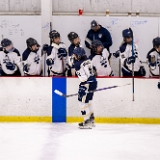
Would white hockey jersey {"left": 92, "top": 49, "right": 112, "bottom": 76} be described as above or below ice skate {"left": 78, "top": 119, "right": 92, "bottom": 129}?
above

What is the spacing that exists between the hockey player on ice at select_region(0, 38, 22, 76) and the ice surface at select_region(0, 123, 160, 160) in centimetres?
86

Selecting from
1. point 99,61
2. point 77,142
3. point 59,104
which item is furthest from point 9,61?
point 77,142

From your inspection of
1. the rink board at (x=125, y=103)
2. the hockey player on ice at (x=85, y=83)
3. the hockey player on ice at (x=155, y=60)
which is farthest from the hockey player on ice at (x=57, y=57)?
the hockey player on ice at (x=155, y=60)

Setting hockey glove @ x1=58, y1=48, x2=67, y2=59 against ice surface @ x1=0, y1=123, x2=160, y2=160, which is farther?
hockey glove @ x1=58, y1=48, x2=67, y2=59

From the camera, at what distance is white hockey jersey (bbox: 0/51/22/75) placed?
6.69 metres

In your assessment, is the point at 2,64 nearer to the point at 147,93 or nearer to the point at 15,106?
the point at 15,106

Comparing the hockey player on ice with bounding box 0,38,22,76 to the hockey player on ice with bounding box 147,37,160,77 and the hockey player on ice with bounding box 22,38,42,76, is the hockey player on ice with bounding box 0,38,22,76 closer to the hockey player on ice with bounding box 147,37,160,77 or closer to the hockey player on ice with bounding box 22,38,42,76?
the hockey player on ice with bounding box 22,38,42,76

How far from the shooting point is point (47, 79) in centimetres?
637

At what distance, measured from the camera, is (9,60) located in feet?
22.0

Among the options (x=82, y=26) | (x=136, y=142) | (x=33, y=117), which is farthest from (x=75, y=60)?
(x=82, y=26)

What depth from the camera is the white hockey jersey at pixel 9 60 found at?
669 cm

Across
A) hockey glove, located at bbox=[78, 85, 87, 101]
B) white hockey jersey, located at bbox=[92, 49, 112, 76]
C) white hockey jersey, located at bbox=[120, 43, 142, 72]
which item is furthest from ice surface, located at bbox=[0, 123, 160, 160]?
white hockey jersey, located at bbox=[120, 43, 142, 72]

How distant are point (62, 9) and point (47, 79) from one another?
2257 millimetres

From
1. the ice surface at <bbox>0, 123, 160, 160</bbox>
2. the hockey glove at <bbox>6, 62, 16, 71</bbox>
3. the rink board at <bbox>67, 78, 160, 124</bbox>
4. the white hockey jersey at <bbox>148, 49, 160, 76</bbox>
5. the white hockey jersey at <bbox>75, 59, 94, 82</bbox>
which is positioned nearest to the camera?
the ice surface at <bbox>0, 123, 160, 160</bbox>
